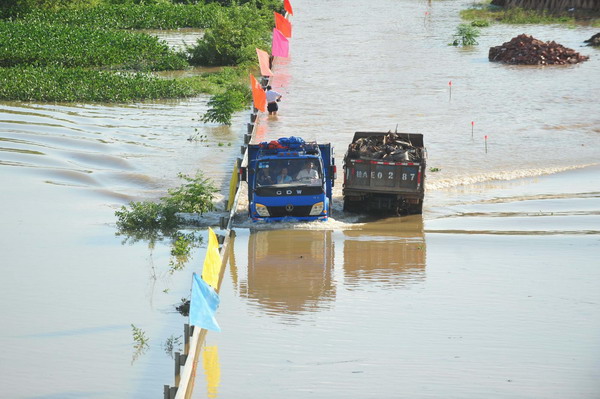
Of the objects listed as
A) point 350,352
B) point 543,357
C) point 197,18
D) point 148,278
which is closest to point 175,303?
point 148,278

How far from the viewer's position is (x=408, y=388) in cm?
1417

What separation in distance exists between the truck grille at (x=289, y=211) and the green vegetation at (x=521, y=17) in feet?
129

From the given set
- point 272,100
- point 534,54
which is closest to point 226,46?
point 272,100

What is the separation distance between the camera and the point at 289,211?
21.8 m

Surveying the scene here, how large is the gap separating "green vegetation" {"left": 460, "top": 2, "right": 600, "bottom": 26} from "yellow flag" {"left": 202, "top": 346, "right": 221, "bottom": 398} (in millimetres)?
46152

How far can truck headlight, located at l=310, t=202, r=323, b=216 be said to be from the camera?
21719 millimetres

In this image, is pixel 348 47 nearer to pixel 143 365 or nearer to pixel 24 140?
pixel 24 140

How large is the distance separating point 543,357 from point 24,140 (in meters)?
20.3

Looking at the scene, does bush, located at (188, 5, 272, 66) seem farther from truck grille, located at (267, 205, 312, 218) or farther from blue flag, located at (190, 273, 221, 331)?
blue flag, located at (190, 273, 221, 331)

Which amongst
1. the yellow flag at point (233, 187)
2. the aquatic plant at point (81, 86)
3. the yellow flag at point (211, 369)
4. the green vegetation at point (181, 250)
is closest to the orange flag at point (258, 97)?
the aquatic plant at point (81, 86)

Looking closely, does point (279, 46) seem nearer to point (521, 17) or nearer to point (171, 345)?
point (521, 17)

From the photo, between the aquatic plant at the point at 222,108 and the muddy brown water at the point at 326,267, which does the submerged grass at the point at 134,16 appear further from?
the aquatic plant at the point at 222,108

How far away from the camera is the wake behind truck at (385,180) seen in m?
22.4

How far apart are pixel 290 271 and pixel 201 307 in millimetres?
5731
